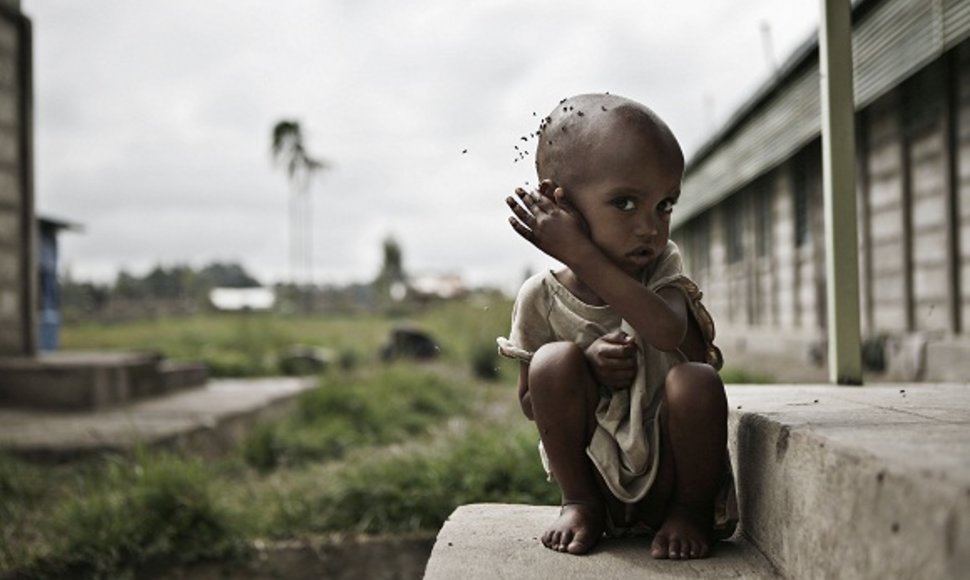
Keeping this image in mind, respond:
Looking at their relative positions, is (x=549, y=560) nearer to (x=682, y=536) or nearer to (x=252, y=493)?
(x=682, y=536)

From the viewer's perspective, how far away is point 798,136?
9578 mm

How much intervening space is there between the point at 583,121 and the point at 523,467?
2422 millimetres

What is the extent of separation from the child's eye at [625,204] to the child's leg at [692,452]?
1.07 feet

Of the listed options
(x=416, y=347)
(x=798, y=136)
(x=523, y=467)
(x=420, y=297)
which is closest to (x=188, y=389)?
(x=523, y=467)

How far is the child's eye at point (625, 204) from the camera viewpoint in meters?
1.73

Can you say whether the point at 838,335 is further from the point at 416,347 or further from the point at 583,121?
the point at 416,347

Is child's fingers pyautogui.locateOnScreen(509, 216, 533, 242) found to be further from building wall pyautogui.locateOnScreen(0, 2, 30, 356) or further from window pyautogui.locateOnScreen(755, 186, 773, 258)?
window pyautogui.locateOnScreen(755, 186, 773, 258)

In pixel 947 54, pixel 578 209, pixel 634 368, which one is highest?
pixel 947 54

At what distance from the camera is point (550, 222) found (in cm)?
174

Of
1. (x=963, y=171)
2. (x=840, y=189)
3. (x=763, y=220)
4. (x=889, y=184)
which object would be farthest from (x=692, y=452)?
(x=763, y=220)

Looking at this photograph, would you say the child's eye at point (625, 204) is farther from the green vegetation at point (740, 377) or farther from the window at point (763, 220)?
the window at point (763, 220)

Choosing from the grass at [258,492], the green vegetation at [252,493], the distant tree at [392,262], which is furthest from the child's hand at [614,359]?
the distant tree at [392,262]

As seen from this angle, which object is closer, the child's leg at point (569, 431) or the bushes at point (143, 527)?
the child's leg at point (569, 431)

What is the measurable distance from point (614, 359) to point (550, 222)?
0.30m
